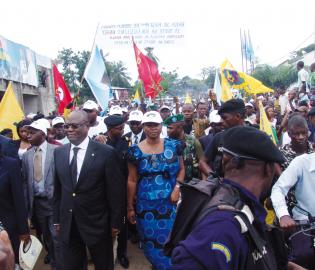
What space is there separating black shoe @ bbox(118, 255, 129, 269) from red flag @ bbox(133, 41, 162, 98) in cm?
563

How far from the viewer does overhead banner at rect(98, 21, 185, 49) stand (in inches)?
425

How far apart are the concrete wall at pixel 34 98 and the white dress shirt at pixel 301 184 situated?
56.2 ft

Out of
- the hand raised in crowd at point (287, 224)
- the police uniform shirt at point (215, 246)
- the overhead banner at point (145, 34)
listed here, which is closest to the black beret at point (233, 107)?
the hand raised in crowd at point (287, 224)

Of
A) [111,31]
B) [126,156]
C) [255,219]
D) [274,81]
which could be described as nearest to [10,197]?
[126,156]

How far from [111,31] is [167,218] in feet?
25.7

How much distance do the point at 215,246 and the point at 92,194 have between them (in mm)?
2492

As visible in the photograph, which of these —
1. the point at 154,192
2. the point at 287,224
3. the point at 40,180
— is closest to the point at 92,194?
the point at 154,192

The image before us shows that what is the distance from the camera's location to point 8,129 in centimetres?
622

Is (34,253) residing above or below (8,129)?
below

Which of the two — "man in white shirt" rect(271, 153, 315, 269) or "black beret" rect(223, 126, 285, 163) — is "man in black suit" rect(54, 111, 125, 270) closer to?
"man in white shirt" rect(271, 153, 315, 269)

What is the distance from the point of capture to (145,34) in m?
11.4

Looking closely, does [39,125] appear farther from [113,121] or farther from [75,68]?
[75,68]

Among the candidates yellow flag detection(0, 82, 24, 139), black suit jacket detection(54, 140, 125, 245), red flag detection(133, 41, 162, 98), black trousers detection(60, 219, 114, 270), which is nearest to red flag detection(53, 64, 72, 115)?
red flag detection(133, 41, 162, 98)

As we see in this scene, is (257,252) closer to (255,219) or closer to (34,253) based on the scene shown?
(255,219)
